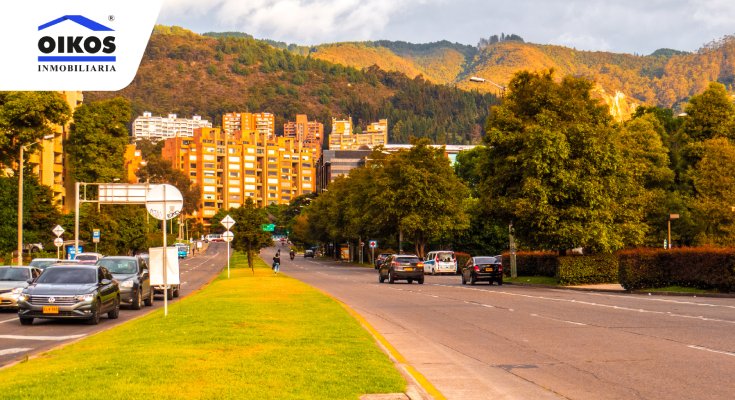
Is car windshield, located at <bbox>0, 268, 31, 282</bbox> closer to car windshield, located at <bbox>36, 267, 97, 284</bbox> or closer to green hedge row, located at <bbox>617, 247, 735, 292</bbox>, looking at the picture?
car windshield, located at <bbox>36, 267, 97, 284</bbox>

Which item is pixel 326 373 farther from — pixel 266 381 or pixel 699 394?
pixel 699 394

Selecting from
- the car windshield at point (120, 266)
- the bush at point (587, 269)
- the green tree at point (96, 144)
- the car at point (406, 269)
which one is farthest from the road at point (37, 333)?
the green tree at point (96, 144)

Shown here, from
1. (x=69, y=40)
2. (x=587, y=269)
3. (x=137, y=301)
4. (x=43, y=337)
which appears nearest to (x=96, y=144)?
(x=587, y=269)

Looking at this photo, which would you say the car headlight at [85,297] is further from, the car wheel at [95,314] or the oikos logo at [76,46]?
the oikos logo at [76,46]

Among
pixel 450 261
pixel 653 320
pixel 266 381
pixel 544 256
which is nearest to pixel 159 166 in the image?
pixel 450 261

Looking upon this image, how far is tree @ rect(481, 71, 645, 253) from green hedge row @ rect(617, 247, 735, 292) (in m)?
6.06

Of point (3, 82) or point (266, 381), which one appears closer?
point (3, 82)

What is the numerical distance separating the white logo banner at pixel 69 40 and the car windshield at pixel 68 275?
2211cm

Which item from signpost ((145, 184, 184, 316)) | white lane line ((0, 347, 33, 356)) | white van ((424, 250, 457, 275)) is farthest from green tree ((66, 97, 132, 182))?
white lane line ((0, 347, 33, 356))

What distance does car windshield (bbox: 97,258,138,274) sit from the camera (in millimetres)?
32688

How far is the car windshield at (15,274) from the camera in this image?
3195 centimetres

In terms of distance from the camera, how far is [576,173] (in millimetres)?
46781

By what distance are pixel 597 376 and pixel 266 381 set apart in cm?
530

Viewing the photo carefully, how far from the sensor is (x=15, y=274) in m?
32.3
